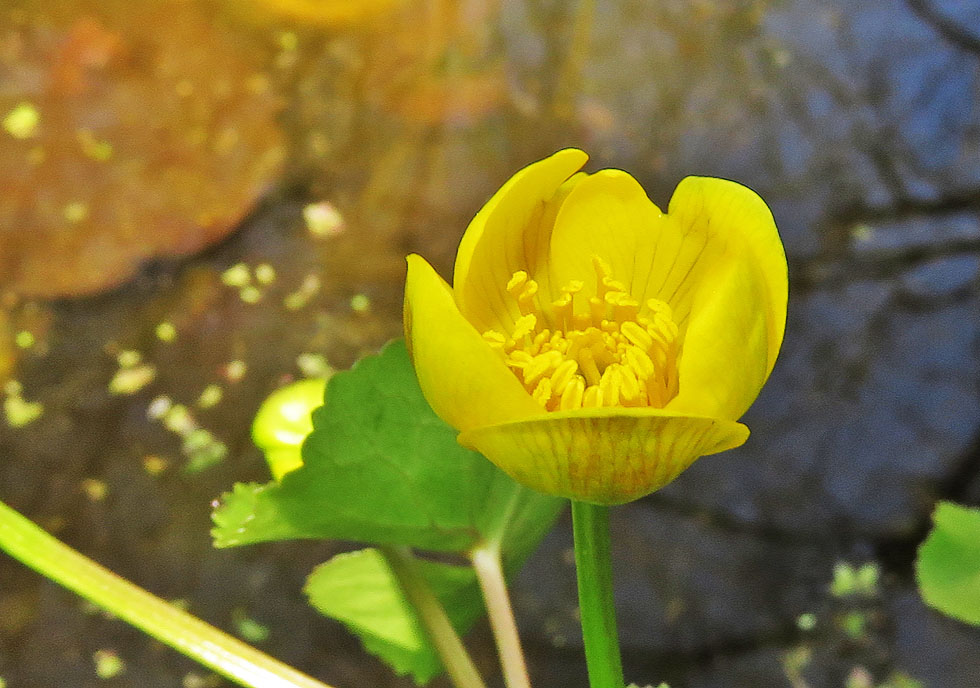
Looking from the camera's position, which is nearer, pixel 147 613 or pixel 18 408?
pixel 147 613

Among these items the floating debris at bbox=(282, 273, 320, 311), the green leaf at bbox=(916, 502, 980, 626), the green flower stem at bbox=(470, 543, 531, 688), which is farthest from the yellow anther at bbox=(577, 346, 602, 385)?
the floating debris at bbox=(282, 273, 320, 311)

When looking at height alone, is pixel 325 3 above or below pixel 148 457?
above

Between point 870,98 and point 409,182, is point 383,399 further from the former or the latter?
point 870,98

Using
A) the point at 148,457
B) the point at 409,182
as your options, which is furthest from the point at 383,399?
the point at 409,182

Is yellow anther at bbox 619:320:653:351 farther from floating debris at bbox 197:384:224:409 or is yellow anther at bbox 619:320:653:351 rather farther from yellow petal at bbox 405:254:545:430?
floating debris at bbox 197:384:224:409

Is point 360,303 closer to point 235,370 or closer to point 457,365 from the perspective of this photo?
point 235,370

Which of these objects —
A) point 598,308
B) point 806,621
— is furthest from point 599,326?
point 806,621
